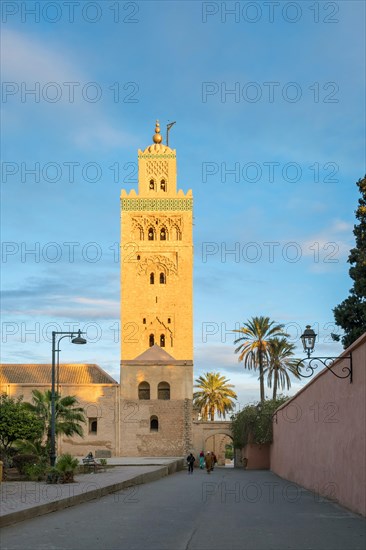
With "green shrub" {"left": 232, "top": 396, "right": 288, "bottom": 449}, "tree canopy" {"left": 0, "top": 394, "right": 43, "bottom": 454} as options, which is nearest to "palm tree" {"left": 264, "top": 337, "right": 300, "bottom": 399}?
"green shrub" {"left": 232, "top": 396, "right": 288, "bottom": 449}

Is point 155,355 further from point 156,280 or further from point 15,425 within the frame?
point 15,425

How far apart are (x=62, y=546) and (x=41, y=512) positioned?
4046 mm

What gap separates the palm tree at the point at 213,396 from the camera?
6956cm

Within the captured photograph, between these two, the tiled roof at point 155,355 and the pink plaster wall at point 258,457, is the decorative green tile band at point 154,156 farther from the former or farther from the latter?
the pink plaster wall at point 258,457

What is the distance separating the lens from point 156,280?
65250 millimetres

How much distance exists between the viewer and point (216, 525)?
11227mm

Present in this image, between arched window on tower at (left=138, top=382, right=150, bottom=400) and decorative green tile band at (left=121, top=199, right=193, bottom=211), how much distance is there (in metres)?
17.3

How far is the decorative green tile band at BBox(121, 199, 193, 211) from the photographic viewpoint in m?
66.9

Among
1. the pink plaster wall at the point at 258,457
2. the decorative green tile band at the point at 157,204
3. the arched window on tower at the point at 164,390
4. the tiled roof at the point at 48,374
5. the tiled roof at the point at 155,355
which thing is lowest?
the pink plaster wall at the point at 258,457

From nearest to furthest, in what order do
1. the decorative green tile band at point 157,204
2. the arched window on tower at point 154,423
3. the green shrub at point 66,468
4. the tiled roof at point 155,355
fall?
1. the green shrub at point 66,468
2. the arched window on tower at point 154,423
3. the tiled roof at point 155,355
4. the decorative green tile band at point 157,204

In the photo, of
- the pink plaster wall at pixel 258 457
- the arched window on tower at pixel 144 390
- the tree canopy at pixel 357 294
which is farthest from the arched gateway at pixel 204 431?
the tree canopy at pixel 357 294

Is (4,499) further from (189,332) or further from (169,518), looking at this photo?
(189,332)

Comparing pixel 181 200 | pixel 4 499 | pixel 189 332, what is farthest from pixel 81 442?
pixel 4 499

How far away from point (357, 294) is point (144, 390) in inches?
1287
